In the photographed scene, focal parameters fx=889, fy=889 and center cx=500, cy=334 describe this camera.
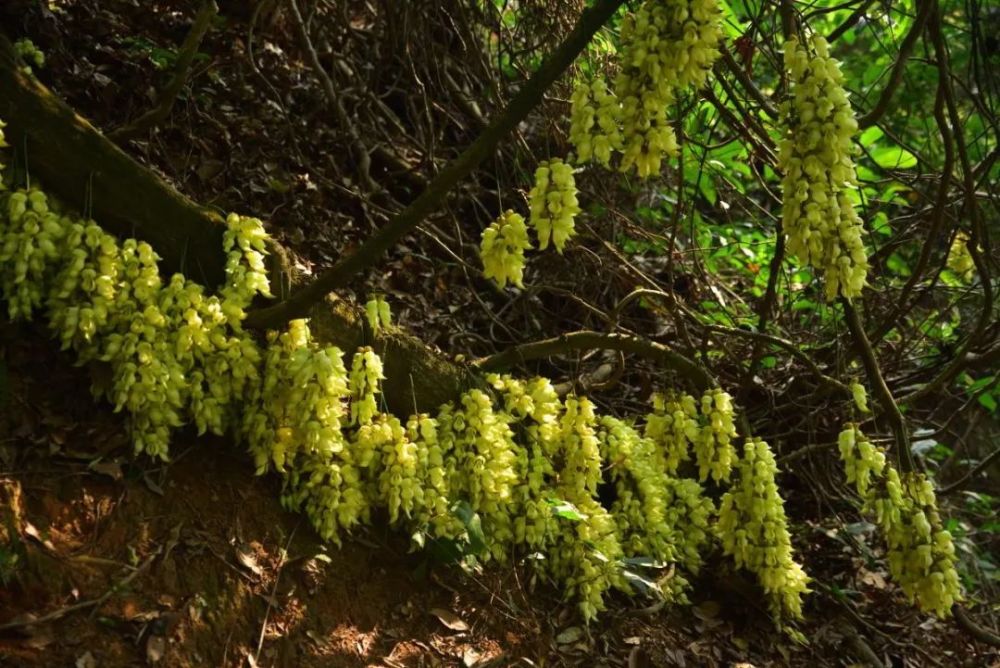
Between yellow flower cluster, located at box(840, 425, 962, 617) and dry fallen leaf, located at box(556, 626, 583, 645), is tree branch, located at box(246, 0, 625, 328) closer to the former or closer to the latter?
dry fallen leaf, located at box(556, 626, 583, 645)

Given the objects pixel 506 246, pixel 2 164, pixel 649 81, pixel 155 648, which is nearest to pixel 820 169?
pixel 649 81

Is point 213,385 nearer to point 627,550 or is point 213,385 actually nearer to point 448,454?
point 448,454

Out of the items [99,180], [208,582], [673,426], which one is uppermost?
[673,426]

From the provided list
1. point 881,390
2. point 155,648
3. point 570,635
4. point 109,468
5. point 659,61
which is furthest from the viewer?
point 881,390

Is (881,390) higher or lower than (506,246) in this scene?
higher

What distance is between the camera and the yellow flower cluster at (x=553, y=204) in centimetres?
282

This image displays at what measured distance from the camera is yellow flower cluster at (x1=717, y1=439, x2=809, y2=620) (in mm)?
4012

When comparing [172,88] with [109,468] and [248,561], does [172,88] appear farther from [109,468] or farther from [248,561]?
[248,561]

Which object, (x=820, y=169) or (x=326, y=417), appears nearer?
(x=820, y=169)

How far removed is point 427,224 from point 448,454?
1979mm

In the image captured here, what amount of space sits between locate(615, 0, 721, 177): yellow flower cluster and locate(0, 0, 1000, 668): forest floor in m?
1.96

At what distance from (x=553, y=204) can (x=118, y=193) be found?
1.70 metres

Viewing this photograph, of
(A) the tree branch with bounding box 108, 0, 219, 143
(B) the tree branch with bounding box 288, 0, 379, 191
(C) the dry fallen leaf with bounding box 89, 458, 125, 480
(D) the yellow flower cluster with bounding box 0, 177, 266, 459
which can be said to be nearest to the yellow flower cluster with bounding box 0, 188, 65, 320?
(D) the yellow flower cluster with bounding box 0, 177, 266, 459

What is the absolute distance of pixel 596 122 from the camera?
2719mm
